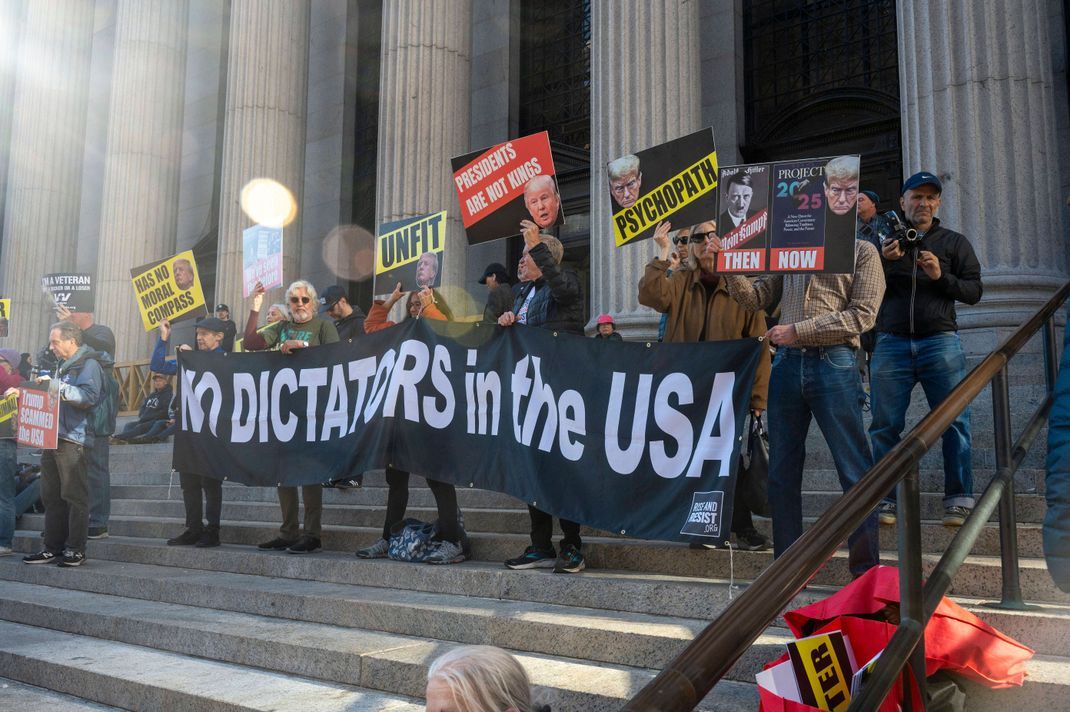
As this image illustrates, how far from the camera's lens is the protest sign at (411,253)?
25.9ft

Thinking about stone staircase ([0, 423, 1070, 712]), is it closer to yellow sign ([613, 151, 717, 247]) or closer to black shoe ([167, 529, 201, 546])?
black shoe ([167, 529, 201, 546])

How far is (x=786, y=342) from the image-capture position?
17.4 ft

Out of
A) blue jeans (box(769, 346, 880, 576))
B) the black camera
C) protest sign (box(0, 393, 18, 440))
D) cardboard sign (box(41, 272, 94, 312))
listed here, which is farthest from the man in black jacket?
cardboard sign (box(41, 272, 94, 312))

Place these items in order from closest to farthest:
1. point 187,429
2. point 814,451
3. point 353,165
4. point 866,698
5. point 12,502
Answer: point 866,698 → point 814,451 → point 187,429 → point 12,502 → point 353,165

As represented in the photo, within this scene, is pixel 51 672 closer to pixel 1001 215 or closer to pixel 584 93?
pixel 1001 215

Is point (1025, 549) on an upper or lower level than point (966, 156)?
lower

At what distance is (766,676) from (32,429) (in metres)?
7.42

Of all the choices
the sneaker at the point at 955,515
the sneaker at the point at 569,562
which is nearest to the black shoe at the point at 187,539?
the sneaker at the point at 569,562

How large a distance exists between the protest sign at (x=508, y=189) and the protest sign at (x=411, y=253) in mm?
459

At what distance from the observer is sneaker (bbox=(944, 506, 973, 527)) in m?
5.45

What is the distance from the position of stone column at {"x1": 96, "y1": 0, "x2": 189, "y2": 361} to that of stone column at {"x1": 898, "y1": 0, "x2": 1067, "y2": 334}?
48.1 ft

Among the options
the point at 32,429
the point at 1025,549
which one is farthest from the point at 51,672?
the point at 1025,549

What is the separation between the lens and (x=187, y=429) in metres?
8.94

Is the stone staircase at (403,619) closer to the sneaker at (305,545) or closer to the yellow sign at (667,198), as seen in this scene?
the sneaker at (305,545)
